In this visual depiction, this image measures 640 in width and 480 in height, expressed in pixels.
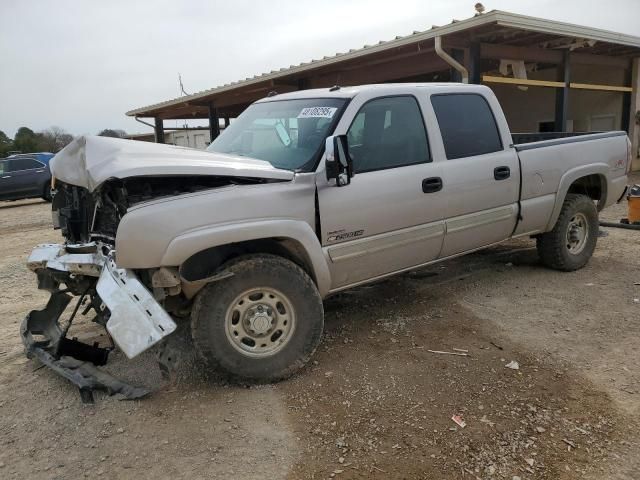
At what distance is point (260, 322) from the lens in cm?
346

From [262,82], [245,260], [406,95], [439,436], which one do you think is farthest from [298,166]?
[262,82]

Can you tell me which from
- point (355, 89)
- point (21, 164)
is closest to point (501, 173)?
point (355, 89)

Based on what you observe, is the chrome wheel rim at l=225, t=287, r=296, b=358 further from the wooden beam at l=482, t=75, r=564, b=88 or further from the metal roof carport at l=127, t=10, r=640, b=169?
the wooden beam at l=482, t=75, r=564, b=88

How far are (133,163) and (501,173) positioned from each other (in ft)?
10.7

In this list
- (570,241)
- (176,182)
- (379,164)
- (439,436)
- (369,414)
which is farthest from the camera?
(570,241)

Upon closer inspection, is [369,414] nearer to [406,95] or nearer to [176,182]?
[176,182]

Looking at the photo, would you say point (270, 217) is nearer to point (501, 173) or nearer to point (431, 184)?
point (431, 184)

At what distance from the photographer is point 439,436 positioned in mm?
2906

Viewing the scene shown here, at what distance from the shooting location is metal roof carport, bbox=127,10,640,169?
9.26 m

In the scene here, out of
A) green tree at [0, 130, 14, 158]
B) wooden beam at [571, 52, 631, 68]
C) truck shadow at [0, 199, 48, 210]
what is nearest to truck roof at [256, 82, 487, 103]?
wooden beam at [571, 52, 631, 68]

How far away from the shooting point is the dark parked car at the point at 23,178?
716 inches

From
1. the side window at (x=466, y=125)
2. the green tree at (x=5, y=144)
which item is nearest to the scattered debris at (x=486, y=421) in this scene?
the side window at (x=466, y=125)

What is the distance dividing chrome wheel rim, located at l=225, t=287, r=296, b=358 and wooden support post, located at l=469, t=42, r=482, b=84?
7.61 m

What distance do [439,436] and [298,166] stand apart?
6.63ft
